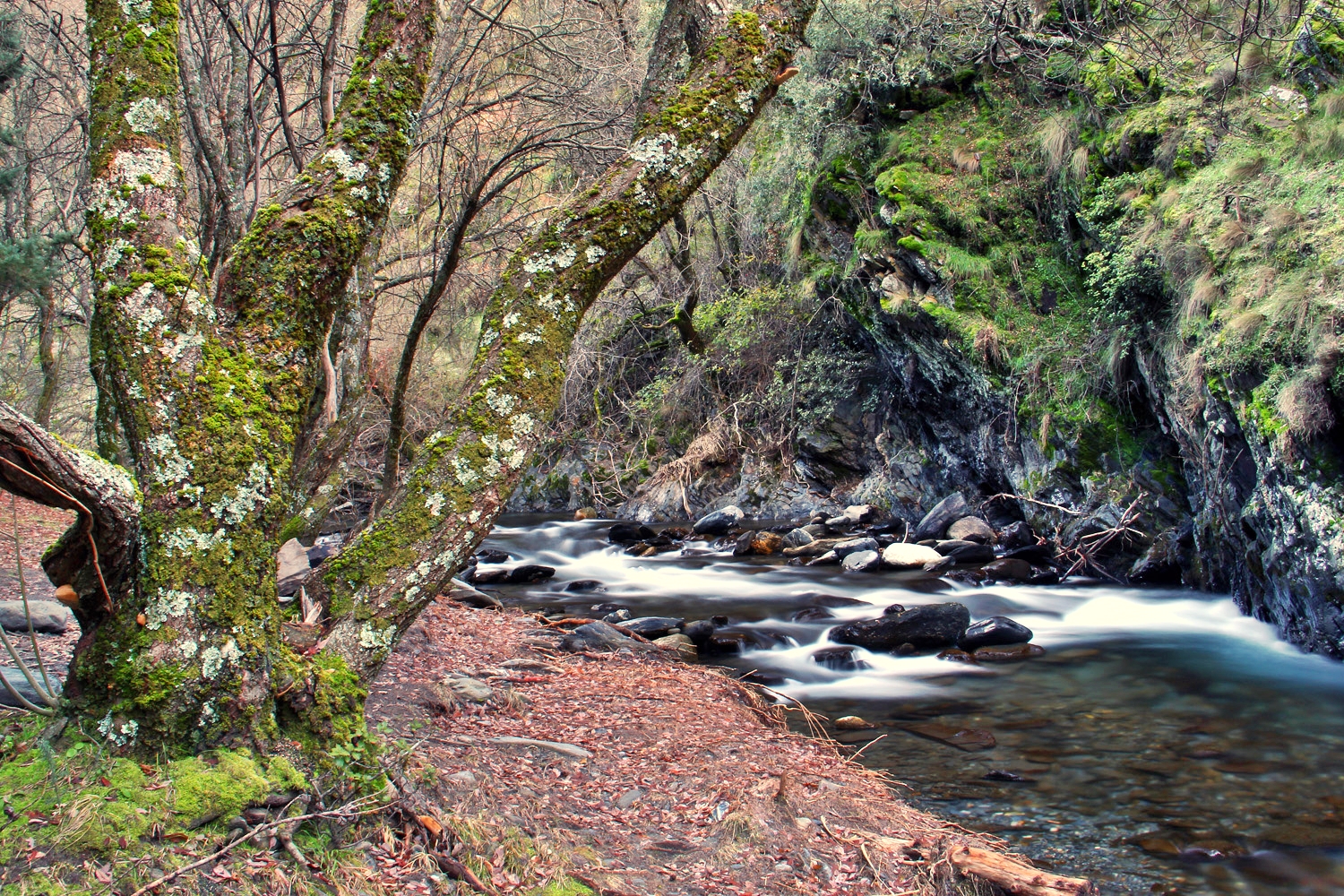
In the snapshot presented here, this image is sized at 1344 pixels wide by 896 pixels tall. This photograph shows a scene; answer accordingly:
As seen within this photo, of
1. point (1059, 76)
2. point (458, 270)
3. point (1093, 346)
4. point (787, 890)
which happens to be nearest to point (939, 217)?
point (1059, 76)

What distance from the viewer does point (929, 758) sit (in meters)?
5.66

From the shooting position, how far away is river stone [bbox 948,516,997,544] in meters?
12.2

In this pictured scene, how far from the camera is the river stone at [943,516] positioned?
12898 mm

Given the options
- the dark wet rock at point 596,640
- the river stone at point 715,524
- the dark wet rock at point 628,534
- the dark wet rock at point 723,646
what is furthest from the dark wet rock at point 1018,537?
the dark wet rock at point 596,640

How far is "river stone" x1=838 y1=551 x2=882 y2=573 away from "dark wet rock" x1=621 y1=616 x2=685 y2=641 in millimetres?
3666

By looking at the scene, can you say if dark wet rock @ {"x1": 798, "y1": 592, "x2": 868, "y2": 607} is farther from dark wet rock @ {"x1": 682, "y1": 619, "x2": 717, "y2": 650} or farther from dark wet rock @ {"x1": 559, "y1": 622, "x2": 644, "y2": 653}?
dark wet rock @ {"x1": 559, "y1": 622, "x2": 644, "y2": 653}

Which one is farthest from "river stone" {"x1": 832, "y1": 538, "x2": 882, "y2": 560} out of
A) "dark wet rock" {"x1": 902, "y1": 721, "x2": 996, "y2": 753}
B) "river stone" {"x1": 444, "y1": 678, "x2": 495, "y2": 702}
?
"river stone" {"x1": 444, "y1": 678, "x2": 495, "y2": 702}

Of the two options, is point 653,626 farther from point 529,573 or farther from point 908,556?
point 908,556

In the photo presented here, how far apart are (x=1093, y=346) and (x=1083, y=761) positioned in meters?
6.22

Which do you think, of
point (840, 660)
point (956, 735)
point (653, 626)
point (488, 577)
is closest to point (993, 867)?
point (956, 735)

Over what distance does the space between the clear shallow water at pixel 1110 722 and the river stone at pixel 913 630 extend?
234 millimetres

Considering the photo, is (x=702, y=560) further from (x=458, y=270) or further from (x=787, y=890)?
(x=787, y=890)

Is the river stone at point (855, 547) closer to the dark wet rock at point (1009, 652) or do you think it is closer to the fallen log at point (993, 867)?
the dark wet rock at point (1009, 652)

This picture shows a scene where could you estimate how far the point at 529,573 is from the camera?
12.2 metres
